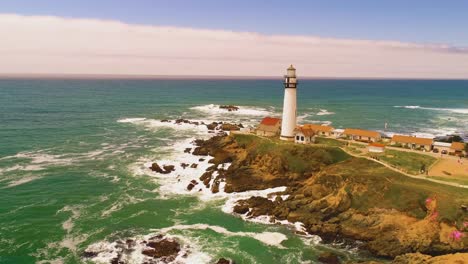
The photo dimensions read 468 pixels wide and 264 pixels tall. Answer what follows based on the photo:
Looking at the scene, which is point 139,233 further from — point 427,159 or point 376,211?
point 427,159

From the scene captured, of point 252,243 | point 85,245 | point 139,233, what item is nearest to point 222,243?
point 252,243

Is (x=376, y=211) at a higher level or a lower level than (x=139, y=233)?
higher

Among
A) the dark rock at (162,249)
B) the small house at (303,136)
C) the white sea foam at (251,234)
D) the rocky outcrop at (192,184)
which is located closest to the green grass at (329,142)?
the small house at (303,136)

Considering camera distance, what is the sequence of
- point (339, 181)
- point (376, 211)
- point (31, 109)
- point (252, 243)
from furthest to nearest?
point (31, 109) → point (339, 181) → point (376, 211) → point (252, 243)

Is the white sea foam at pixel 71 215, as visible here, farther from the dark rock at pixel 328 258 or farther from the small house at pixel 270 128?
the small house at pixel 270 128

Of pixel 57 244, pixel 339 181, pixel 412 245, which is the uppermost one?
pixel 339 181

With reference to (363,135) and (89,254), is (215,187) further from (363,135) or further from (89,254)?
(363,135)
